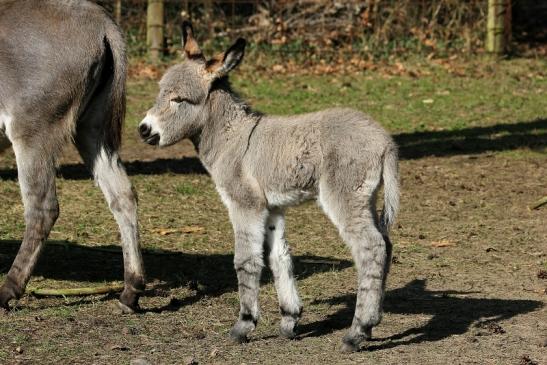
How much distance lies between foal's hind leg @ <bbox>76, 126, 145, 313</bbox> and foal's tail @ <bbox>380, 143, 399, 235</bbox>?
5.73 feet

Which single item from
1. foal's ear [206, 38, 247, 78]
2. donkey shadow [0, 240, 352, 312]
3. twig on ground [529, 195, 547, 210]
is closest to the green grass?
twig on ground [529, 195, 547, 210]

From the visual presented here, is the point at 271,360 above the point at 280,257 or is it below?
below

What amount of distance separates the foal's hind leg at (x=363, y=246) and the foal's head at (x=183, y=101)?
921 millimetres

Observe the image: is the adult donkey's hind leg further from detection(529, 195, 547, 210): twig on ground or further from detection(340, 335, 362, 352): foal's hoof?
detection(529, 195, 547, 210): twig on ground

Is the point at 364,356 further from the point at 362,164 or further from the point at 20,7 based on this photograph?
the point at 20,7

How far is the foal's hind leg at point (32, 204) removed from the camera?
5.91 m

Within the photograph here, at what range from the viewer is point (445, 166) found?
400 inches

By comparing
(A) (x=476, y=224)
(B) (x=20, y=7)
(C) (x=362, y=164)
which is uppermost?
(B) (x=20, y=7)

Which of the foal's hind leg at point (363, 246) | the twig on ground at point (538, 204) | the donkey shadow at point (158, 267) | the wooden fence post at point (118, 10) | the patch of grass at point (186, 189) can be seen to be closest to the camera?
the foal's hind leg at point (363, 246)

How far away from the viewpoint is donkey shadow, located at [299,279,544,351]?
5.42 m

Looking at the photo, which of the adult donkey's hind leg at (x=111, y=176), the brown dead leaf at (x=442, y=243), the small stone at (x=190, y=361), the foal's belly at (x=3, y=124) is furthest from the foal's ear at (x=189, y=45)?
the brown dead leaf at (x=442, y=243)

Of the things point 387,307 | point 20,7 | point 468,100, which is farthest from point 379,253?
point 468,100

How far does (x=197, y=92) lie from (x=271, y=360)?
1485 millimetres

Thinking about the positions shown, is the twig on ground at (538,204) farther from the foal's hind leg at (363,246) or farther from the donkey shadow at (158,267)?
the foal's hind leg at (363,246)
